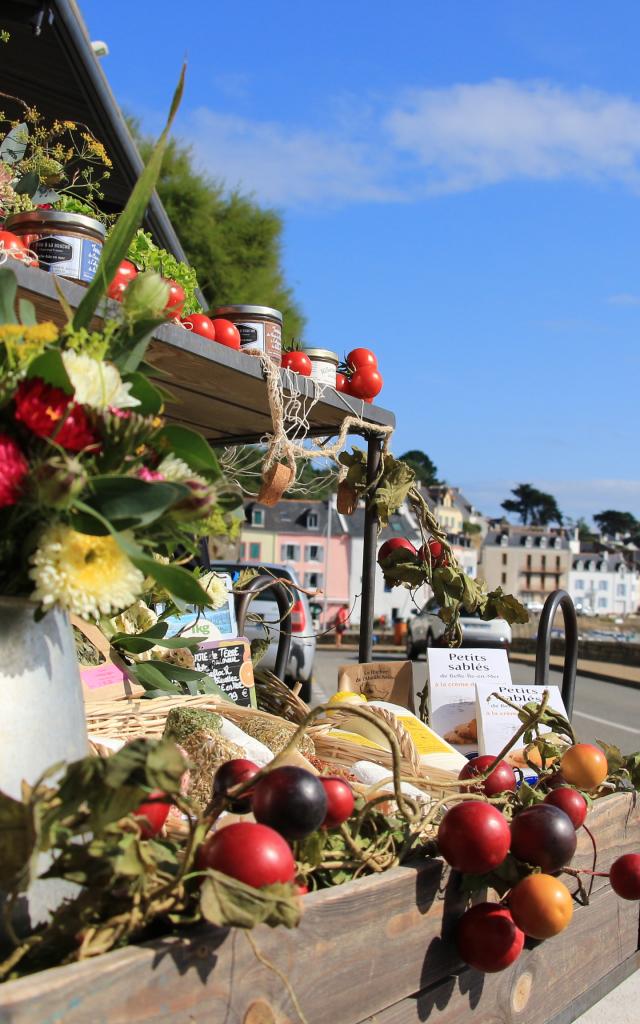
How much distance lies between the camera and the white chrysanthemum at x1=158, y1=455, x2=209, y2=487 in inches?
41.0

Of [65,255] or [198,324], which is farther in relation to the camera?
[198,324]

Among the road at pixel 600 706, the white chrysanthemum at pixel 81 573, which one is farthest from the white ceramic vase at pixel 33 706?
the road at pixel 600 706

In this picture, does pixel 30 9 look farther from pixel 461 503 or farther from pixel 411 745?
pixel 461 503

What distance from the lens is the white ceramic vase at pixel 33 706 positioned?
39.4 inches

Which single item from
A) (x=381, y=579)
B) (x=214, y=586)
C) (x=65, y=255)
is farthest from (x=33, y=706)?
(x=381, y=579)

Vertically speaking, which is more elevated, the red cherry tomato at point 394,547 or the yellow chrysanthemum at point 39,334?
the yellow chrysanthemum at point 39,334

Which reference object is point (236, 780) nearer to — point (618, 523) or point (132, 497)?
point (132, 497)

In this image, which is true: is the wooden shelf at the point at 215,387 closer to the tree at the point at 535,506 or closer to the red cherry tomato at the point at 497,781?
the red cherry tomato at the point at 497,781

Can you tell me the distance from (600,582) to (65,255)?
3909 inches

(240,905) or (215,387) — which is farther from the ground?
(215,387)

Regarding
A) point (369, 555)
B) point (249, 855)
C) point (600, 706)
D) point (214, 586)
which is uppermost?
point (369, 555)

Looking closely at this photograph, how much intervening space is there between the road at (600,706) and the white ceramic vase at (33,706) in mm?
6305

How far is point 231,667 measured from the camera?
8.92 ft

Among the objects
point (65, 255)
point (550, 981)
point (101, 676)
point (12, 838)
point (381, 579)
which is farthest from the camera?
point (381, 579)
